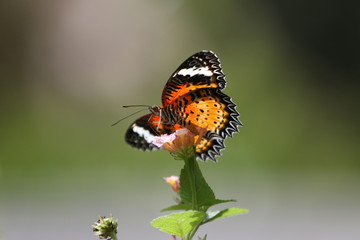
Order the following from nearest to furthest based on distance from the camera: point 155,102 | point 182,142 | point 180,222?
point 180,222 → point 182,142 → point 155,102

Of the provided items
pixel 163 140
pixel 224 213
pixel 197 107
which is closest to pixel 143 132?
pixel 197 107

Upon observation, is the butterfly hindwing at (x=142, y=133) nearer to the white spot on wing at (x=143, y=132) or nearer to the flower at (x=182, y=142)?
the white spot on wing at (x=143, y=132)

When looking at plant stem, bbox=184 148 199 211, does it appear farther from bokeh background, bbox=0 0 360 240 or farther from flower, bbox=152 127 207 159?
bokeh background, bbox=0 0 360 240

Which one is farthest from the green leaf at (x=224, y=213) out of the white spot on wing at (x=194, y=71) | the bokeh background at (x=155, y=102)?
the bokeh background at (x=155, y=102)

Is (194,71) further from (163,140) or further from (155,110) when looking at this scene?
(163,140)

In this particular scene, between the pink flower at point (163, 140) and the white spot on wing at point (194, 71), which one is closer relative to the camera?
the pink flower at point (163, 140)
